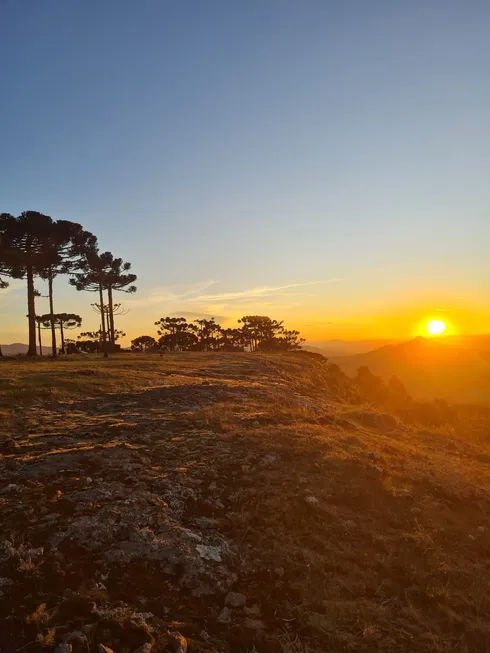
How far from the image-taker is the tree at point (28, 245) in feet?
126

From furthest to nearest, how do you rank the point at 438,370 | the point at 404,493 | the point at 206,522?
the point at 438,370, the point at 404,493, the point at 206,522

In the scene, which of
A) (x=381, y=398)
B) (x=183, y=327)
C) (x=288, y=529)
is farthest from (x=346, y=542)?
(x=183, y=327)

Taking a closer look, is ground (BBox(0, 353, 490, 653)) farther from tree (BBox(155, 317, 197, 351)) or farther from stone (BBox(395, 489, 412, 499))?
tree (BBox(155, 317, 197, 351))

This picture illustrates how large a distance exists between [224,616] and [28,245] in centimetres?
4232

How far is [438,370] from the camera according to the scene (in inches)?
5748

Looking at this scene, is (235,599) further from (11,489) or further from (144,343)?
(144,343)

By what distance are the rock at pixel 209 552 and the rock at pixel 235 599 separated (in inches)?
29.0

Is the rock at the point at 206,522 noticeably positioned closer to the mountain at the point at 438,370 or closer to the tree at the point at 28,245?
the tree at the point at 28,245

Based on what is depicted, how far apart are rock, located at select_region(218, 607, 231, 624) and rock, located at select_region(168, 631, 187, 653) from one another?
63cm

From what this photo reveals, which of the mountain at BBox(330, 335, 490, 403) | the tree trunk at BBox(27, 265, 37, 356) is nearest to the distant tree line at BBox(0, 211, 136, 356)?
the tree trunk at BBox(27, 265, 37, 356)

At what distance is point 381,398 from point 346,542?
3723 cm

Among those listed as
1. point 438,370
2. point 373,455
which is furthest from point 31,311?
point 438,370

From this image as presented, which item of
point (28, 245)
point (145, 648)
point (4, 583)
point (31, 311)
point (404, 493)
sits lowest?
point (404, 493)

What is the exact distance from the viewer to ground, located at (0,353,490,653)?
4.77m
